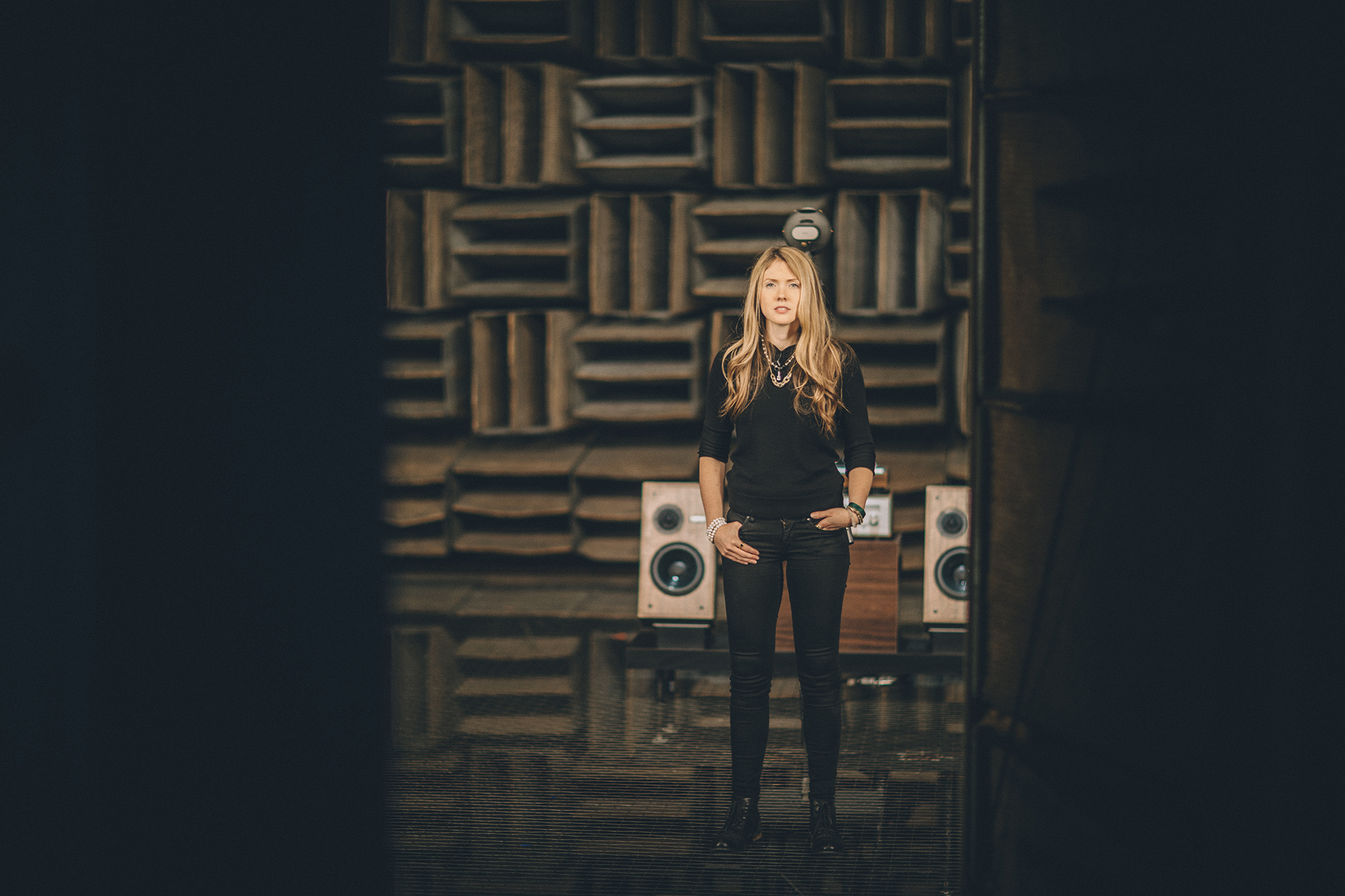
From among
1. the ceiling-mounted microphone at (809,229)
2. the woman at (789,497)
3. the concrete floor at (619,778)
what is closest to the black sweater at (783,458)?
the woman at (789,497)

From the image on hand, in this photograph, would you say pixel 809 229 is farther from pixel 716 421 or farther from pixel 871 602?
pixel 716 421

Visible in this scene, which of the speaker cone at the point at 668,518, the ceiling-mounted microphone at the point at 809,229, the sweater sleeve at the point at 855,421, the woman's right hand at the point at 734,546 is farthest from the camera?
the speaker cone at the point at 668,518

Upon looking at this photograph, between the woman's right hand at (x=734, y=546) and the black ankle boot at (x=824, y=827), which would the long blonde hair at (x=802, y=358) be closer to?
the woman's right hand at (x=734, y=546)

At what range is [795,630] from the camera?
2.37 meters

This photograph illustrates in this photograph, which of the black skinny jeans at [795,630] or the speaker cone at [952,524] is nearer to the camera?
the black skinny jeans at [795,630]

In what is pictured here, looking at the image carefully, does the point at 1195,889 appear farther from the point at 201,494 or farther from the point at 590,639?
the point at 590,639

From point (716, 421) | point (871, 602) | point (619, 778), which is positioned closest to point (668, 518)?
point (871, 602)

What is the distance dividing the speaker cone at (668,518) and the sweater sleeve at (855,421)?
1.36 metres

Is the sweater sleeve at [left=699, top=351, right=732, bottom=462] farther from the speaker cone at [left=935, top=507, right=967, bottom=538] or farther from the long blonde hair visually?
the speaker cone at [left=935, top=507, right=967, bottom=538]

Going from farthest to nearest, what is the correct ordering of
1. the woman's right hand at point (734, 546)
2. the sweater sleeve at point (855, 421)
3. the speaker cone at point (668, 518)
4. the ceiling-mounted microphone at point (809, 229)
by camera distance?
1. the speaker cone at point (668, 518)
2. the ceiling-mounted microphone at point (809, 229)
3. the sweater sleeve at point (855, 421)
4. the woman's right hand at point (734, 546)

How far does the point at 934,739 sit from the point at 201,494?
2.47 metres

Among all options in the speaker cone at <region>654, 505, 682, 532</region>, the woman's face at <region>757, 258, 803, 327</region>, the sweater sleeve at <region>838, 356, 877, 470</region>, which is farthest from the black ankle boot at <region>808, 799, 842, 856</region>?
the speaker cone at <region>654, 505, 682, 532</region>

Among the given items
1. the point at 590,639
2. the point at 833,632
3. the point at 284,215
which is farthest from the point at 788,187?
the point at 284,215

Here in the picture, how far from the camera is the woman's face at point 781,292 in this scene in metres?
2.37
